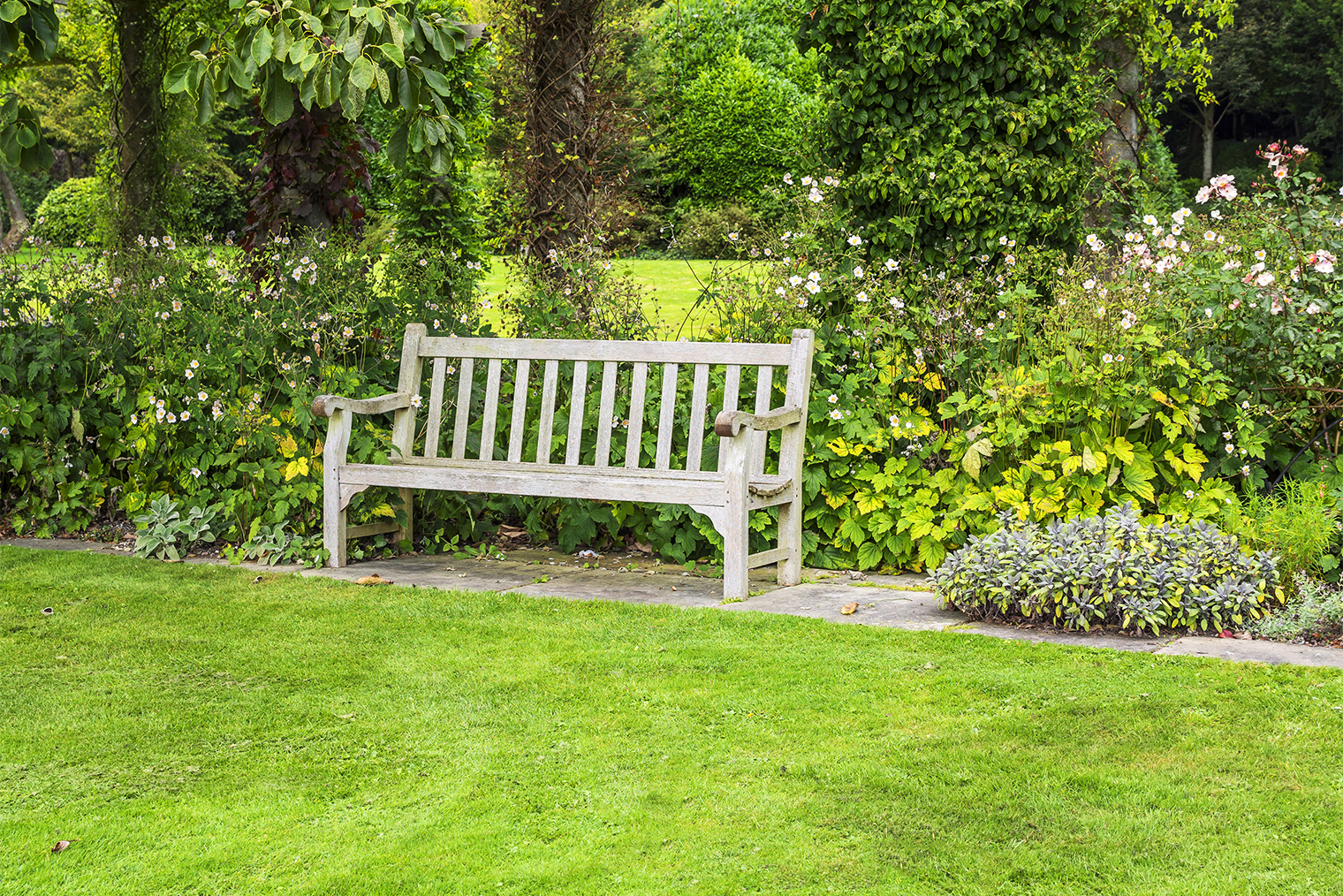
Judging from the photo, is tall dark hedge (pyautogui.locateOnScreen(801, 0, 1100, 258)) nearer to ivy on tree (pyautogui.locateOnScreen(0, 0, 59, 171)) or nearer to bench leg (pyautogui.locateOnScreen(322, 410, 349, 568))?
bench leg (pyautogui.locateOnScreen(322, 410, 349, 568))

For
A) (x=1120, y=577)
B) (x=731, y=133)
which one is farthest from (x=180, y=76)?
(x=731, y=133)

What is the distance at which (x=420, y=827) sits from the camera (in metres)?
2.64

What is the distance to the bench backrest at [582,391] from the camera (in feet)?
16.4

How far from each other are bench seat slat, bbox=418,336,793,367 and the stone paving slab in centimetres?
89

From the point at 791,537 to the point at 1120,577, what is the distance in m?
1.35

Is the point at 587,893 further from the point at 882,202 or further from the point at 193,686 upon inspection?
the point at 882,202

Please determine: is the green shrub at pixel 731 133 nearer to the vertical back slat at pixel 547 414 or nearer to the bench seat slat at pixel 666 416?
the vertical back slat at pixel 547 414

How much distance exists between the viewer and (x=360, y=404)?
5.35 meters

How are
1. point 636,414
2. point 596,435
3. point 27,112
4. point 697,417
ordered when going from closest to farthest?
point 27,112
point 697,417
point 636,414
point 596,435

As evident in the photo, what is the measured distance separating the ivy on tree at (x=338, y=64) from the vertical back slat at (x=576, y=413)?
1.24 meters

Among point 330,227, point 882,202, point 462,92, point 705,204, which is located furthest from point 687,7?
point 882,202

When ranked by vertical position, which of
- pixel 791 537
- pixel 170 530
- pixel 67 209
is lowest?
pixel 170 530

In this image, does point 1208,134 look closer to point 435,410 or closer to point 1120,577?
point 435,410

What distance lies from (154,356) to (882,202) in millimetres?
3451
